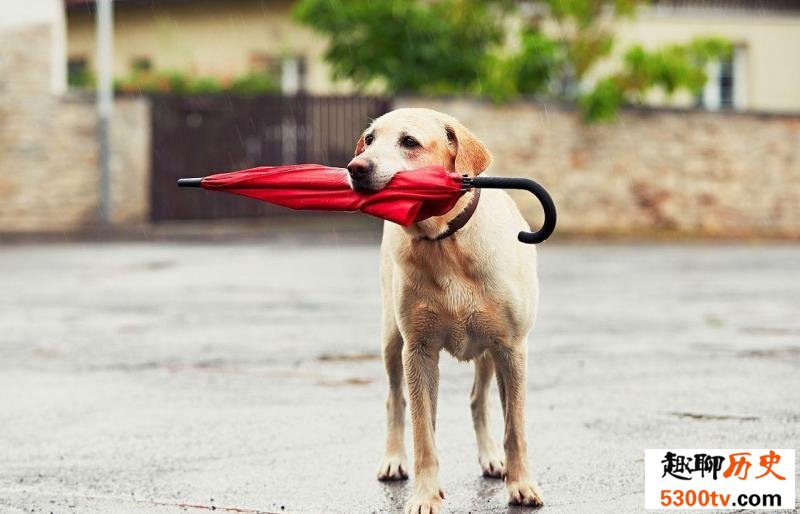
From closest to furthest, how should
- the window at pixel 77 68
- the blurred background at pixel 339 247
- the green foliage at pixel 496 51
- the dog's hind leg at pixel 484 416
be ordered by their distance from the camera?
the dog's hind leg at pixel 484 416, the blurred background at pixel 339 247, the green foliage at pixel 496 51, the window at pixel 77 68

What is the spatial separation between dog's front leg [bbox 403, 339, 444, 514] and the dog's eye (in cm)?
72

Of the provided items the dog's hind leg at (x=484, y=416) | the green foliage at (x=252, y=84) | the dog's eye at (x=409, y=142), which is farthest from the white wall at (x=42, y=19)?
the dog's eye at (x=409, y=142)

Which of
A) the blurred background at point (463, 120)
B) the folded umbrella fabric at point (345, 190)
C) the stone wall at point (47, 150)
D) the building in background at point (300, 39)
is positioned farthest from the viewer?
the building in background at point (300, 39)

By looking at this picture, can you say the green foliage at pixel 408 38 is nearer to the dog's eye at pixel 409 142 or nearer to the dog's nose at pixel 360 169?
the dog's eye at pixel 409 142

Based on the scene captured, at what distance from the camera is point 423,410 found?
5004 mm

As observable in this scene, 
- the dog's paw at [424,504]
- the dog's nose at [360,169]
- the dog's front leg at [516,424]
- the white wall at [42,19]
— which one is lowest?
the dog's paw at [424,504]

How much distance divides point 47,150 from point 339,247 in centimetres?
675

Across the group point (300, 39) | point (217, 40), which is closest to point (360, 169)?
point (300, 39)

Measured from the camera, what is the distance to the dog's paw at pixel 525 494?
16.2 ft

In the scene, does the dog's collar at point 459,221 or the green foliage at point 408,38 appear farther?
the green foliage at point 408,38

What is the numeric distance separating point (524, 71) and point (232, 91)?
238 inches

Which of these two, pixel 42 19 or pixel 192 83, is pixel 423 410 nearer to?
pixel 42 19

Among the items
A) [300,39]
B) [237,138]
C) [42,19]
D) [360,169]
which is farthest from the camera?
[300,39]

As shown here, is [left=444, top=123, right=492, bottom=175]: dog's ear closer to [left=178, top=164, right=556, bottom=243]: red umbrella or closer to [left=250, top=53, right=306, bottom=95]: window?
[left=178, top=164, right=556, bottom=243]: red umbrella
